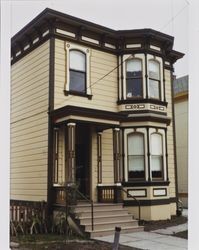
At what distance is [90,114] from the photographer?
9.14 meters

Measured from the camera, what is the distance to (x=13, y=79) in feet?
33.4

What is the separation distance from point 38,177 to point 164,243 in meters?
3.61

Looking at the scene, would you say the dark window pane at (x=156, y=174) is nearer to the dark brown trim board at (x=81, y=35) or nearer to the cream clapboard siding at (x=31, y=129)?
the cream clapboard siding at (x=31, y=129)

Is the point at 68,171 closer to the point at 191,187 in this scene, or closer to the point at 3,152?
the point at 191,187

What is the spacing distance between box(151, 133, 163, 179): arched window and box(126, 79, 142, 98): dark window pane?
1.21m

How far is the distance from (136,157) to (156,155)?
59 cm

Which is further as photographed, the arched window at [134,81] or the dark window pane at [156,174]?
the arched window at [134,81]

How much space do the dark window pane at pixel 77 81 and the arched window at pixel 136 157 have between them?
1956 millimetres

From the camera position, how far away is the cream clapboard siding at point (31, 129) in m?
9.38

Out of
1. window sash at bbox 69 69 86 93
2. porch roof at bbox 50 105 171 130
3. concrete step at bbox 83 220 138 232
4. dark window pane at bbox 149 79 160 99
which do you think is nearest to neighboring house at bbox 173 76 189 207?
dark window pane at bbox 149 79 160 99

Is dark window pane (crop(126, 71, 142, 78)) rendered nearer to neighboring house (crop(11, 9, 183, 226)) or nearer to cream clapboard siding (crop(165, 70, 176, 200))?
neighboring house (crop(11, 9, 183, 226))

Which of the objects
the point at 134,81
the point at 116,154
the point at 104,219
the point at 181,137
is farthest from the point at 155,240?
the point at 181,137

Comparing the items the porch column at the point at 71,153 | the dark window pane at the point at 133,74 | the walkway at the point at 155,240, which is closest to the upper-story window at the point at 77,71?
the porch column at the point at 71,153

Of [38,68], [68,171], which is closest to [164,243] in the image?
[68,171]
